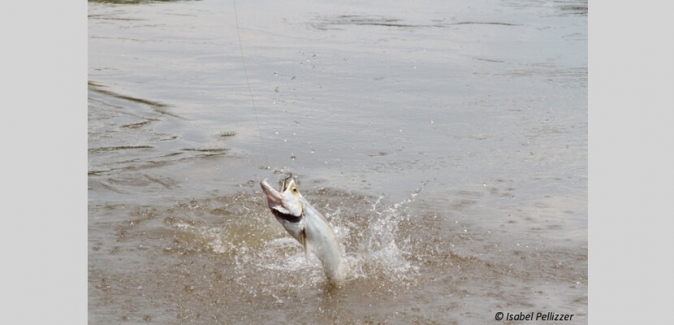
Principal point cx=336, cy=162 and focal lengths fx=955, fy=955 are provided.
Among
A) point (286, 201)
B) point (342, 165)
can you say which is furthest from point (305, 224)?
point (342, 165)

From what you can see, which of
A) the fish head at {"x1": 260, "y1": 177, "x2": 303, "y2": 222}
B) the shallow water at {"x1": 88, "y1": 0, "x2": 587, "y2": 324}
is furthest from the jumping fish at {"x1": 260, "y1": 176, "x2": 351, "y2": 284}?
the shallow water at {"x1": 88, "y1": 0, "x2": 587, "y2": 324}

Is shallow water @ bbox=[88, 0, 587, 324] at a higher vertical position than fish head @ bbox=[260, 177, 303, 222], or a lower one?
lower

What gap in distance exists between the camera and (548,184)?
804cm

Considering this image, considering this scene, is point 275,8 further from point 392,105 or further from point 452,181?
point 452,181

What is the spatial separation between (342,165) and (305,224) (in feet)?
9.27

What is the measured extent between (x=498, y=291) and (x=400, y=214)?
1.43m

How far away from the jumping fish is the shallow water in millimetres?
226

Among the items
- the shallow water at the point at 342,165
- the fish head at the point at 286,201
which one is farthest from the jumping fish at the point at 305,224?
the shallow water at the point at 342,165

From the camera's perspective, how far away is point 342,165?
8422 mm

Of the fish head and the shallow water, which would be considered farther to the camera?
the shallow water

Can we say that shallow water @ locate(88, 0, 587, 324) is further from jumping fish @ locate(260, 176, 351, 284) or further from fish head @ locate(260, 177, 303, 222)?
fish head @ locate(260, 177, 303, 222)

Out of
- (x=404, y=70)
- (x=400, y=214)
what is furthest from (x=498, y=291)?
(x=404, y=70)

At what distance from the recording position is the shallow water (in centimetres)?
611

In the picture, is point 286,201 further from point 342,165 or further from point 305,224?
point 342,165
